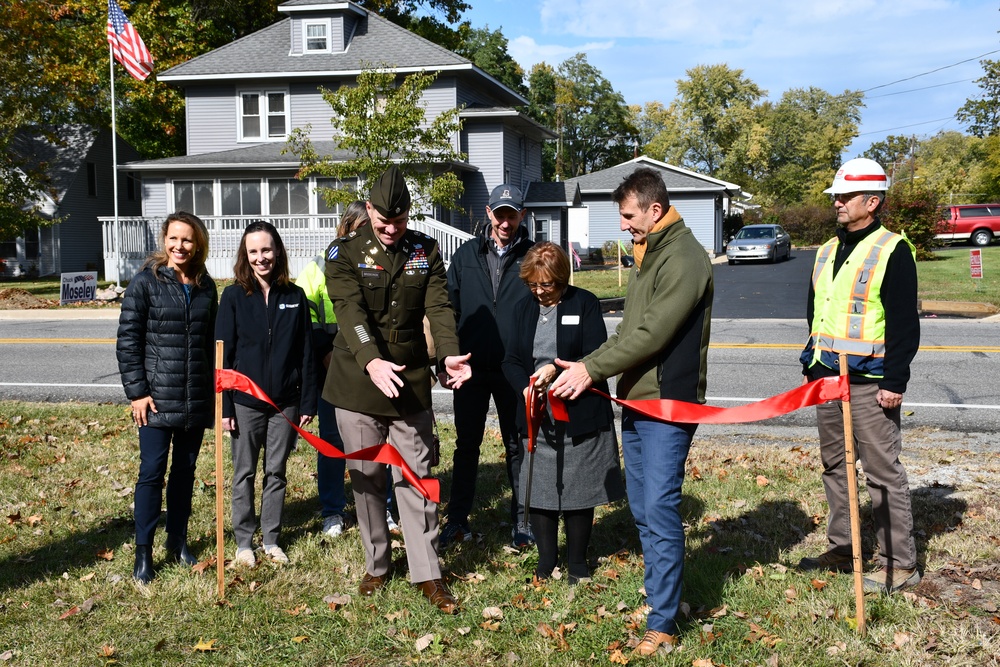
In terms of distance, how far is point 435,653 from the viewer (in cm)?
438

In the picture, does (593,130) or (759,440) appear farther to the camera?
(593,130)

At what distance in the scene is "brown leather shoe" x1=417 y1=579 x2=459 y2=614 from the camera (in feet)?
15.8

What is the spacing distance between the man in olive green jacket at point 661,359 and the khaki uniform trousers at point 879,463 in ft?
3.50

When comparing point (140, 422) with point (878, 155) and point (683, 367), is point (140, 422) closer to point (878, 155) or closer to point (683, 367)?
point (683, 367)

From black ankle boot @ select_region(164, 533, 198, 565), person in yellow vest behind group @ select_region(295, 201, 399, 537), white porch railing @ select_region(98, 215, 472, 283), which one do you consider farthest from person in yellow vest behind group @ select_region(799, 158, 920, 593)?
white porch railing @ select_region(98, 215, 472, 283)

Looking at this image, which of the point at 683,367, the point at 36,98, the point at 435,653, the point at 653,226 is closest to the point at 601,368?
the point at 683,367

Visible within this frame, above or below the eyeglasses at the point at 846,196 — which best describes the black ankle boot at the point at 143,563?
below

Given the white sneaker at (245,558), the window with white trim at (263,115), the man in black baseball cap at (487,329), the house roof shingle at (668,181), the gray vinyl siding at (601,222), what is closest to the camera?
the white sneaker at (245,558)

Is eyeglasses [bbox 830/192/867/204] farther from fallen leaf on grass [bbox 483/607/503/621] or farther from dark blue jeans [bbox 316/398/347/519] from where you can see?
dark blue jeans [bbox 316/398/347/519]

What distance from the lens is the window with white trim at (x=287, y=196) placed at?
3259 centimetres

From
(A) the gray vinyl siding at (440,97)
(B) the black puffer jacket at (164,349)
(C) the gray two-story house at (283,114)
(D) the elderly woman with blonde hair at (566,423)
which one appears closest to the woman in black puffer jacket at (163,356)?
(B) the black puffer jacket at (164,349)

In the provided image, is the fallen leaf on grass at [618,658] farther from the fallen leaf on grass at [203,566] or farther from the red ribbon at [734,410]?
the fallen leaf on grass at [203,566]

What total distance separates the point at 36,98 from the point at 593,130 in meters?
65.0

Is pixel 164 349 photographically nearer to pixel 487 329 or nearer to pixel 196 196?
pixel 487 329
